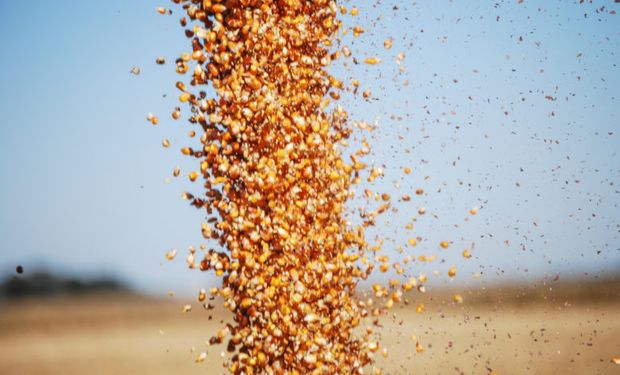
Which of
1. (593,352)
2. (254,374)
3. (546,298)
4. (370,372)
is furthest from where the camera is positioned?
(546,298)

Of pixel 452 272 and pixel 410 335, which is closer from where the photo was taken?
pixel 452 272

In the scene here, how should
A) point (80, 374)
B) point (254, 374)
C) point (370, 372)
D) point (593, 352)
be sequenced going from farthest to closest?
point (80, 374) → point (593, 352) → point (370, 372) → point (254, 374)

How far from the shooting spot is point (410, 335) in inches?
363

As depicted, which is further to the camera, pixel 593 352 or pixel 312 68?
pixel 593 352

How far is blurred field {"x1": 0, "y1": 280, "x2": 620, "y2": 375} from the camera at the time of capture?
29.6 feet

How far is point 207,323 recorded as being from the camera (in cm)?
1927

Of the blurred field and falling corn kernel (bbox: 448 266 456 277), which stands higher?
falling corn kernel (bbox: 448 266 456 277)

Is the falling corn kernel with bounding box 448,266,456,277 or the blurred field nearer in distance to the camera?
the falling corn kernel with bounding box 448,266,456,277

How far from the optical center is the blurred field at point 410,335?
9.02 metres

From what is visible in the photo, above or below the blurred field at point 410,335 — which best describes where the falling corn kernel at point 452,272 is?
above

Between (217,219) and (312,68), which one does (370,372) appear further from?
(312,68)

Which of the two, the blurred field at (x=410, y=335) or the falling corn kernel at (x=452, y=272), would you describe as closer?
the falling corn kernel at (x=452, y=272)

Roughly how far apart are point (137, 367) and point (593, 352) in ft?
23.2

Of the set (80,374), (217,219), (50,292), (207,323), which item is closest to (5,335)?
(207,323)
